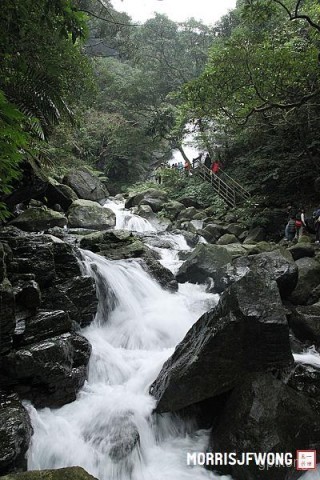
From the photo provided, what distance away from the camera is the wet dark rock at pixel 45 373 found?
157 inches

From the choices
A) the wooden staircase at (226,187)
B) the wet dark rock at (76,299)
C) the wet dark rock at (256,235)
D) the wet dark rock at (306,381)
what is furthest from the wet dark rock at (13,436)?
the wooden staircase at (226,187)

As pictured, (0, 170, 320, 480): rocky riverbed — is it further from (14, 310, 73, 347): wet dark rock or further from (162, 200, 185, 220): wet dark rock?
(162, 200, 185, 220): wet dark rock

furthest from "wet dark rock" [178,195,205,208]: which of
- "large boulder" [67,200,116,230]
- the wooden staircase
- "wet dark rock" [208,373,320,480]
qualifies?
"wet dark rock" [208,373,320,480]

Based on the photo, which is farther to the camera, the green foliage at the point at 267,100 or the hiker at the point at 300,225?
the hiker at the point at 300,225

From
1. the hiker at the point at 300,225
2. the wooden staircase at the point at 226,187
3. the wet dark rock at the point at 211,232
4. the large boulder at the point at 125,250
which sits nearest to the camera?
the large boulder at the point at 125,250

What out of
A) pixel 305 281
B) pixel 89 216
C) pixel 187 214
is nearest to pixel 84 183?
pixel 89 216

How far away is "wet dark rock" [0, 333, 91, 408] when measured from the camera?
3996 mm

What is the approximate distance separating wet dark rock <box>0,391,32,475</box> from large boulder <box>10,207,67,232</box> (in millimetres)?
7251

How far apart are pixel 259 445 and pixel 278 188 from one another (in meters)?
13.4

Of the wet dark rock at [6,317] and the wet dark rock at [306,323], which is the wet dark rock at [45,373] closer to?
the wet dark rock at [6,317]

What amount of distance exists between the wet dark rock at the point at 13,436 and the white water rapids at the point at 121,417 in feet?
1.15

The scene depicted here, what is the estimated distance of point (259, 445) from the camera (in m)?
3.54

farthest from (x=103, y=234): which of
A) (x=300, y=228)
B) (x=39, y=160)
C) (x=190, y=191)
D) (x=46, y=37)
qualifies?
(x=190, y=191)

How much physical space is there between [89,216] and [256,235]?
6.98 meters
